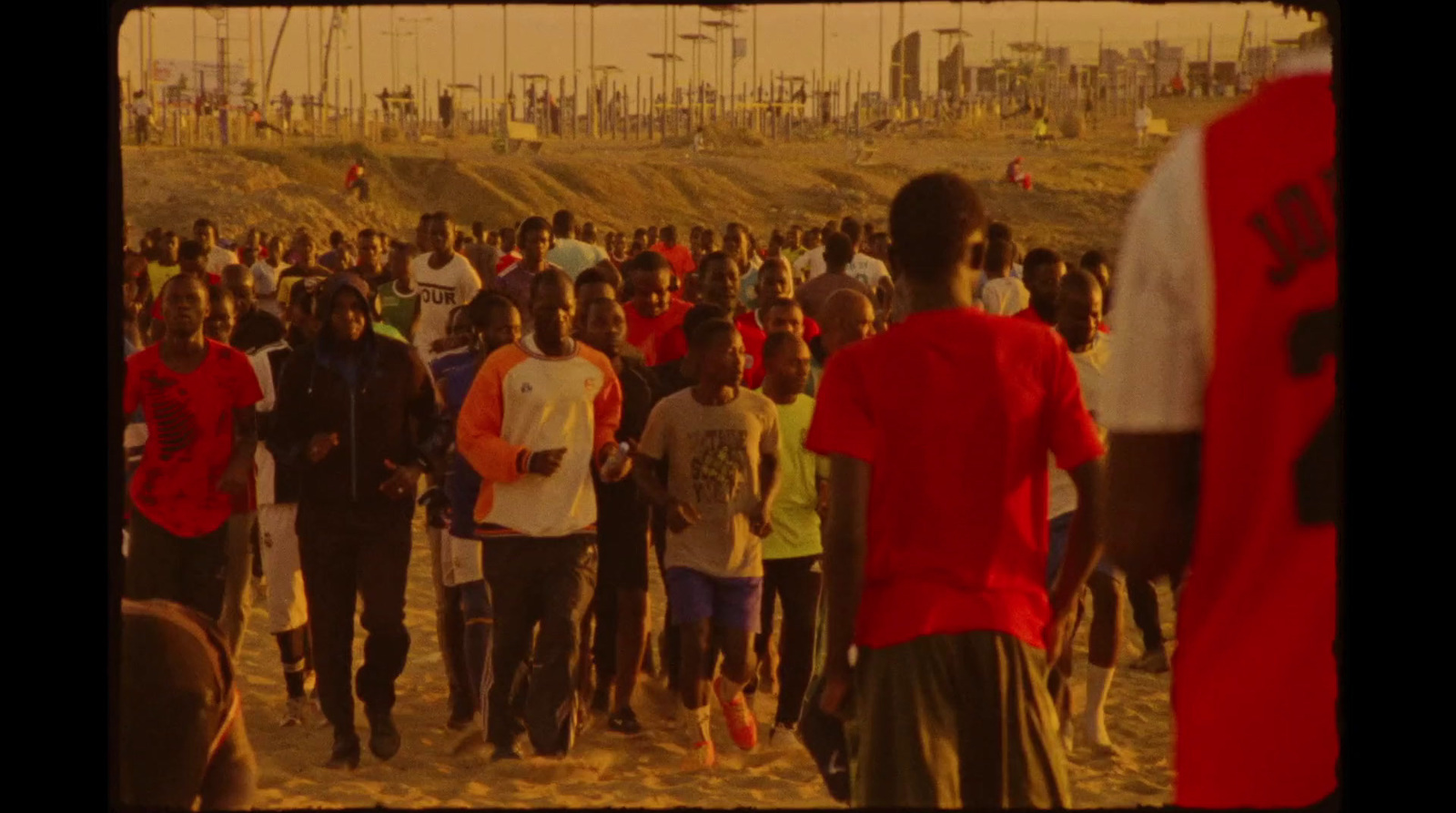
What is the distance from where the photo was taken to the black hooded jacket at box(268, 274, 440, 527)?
7.93m

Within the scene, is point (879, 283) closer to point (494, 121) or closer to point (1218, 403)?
point (1218, 403)

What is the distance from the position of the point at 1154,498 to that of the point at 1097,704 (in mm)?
5814

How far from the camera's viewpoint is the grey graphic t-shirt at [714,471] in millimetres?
7879

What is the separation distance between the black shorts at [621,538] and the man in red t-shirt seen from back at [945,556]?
4.36m

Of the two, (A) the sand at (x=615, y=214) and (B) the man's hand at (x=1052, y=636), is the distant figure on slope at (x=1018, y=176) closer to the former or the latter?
(A) the sand at (x=615, y=214)

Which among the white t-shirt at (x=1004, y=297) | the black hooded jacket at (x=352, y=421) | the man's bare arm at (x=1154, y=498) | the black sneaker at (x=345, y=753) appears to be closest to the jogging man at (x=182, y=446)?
the black hooded jacket at (x=352, y=421)

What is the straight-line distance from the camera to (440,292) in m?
12.5

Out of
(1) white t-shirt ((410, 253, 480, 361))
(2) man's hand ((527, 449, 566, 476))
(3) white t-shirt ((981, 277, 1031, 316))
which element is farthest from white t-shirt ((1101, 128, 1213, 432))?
(1) white t-shirt ((410, 253, 480, 361))

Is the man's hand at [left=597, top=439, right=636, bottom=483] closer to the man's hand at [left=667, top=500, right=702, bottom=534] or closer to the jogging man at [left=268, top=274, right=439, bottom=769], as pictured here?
the man's hand at [left=667, top=500, right=702, bottom=534]

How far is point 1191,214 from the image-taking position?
8.63 feet

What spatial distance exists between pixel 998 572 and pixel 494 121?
8941 cm

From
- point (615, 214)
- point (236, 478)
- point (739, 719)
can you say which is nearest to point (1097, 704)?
point (739, 719)

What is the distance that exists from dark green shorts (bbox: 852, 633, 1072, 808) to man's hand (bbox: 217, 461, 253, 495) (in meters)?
4.65

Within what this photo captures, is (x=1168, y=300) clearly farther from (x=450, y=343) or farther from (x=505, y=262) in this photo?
(x=505, y=262)
